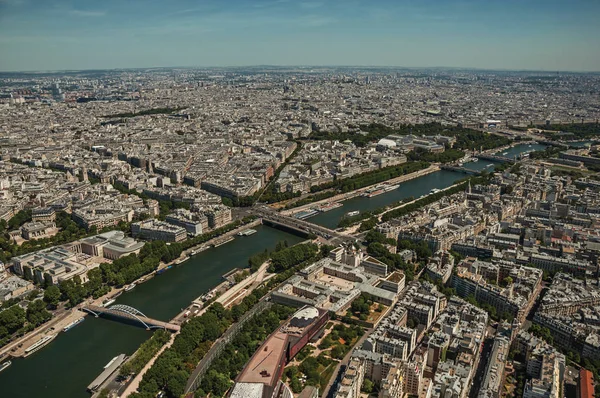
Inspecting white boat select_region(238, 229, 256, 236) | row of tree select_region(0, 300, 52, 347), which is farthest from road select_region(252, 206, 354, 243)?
row of tree select_region(0, 300, 52, 347)

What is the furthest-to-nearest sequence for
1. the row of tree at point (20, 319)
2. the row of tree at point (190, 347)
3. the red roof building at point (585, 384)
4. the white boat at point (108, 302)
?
the white boat at point (108, 302) → the row of tree at point (20, 319) → the row of tree at point (190, 347) → the red roof building at point (585, 384)

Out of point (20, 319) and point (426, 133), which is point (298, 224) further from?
point (426, 133)

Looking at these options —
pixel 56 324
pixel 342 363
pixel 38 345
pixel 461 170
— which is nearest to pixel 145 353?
pixel 38 345

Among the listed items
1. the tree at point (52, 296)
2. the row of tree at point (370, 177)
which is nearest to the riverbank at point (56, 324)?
the tree at point (52, 296)

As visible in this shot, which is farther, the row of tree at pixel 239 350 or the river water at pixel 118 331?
the river water at pixel 118 331

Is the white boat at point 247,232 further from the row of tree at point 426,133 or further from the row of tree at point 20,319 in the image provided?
the row of tree at point 426,133

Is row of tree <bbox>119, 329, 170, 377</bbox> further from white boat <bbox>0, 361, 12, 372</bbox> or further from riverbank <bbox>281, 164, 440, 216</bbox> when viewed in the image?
riverbank <bbox>281, 164, 440, 216</bbox>
